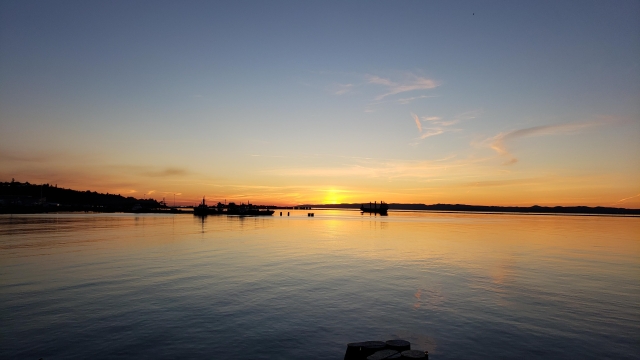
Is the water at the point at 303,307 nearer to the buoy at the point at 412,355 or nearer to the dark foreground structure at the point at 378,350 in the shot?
the dark foreground structure at the point at 378,350

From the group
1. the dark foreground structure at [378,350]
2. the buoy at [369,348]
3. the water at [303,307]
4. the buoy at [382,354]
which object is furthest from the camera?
the water at [303,307]

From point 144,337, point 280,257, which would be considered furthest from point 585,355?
point 280,257

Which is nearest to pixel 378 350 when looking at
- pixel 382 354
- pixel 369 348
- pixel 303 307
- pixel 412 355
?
pixel 369 348

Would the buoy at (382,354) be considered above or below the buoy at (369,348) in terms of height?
above

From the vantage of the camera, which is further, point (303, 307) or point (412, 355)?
point (303, 307)

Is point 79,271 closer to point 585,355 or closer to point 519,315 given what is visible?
point 519,315

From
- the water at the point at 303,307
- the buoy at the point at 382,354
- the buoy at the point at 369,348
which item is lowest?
the water at the point at 303,307

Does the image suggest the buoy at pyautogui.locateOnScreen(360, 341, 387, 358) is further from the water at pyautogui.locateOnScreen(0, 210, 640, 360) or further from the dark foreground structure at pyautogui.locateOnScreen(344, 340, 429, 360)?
the water at pyautogui.locateOnScreen(0, 210, 640, 360)

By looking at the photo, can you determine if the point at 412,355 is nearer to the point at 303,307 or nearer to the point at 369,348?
the point at 369,348

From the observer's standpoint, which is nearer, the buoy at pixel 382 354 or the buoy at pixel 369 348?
the buoy at pixel 382 354

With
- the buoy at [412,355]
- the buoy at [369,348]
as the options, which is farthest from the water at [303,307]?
the buoy at [412,355]

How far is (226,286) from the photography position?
73.1 ft

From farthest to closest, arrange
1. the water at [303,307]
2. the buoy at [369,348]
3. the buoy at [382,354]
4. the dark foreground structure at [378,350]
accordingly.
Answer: the water at [303,307]
the buoy at [369,348]
the dark foreground structure at [378,350]
the buoy at [382,354]

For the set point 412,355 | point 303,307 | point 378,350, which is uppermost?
point 412,355
